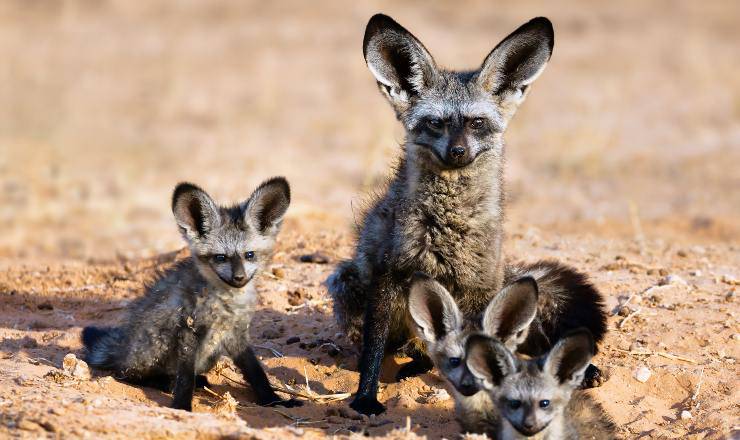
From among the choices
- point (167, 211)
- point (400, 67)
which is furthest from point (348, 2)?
point (400, 67)

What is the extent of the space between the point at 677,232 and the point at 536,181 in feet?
11.7

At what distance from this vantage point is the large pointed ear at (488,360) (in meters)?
4.75

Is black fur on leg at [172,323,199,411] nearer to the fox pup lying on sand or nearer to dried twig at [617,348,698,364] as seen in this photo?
the fox pup lying on sand

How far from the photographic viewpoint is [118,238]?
37.3 feet

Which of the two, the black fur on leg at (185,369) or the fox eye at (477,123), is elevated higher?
the fox eye at (477,123)

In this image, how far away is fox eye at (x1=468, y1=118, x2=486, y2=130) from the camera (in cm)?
588

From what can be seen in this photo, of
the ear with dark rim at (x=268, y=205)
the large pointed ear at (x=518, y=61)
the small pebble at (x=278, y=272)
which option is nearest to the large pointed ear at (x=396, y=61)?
the large pointed ear at (x=518, y=61)

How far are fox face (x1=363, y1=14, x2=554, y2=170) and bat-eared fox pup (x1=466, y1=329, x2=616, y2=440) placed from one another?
137 cm

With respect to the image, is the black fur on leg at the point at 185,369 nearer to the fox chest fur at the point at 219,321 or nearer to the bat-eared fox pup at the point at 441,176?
the fox chest fur at the point at 219,321

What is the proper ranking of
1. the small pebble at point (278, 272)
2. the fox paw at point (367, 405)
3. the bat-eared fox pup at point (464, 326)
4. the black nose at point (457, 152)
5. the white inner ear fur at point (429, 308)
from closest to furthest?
the bat-eared fox pup at point (464, 326) < the white inner ear fur at point (429, 308) < the black nose at point (457, 152) < the fox paw at point (367, 405) < the small pebble at point (278, 272)

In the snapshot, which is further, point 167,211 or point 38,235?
point 167,211

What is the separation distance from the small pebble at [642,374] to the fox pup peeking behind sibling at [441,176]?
110 cm

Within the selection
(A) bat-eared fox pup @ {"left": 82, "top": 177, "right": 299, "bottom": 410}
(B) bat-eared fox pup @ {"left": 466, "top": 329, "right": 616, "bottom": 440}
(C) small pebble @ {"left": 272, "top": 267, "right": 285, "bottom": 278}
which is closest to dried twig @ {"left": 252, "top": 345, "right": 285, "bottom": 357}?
(A) bat-eared fox pup @ {"left": 82, "top": 177, "right": 299, "bottom": 410}

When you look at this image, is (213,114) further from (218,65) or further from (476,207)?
(476,207)
